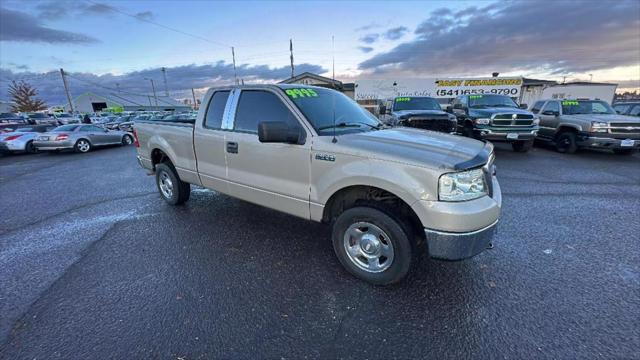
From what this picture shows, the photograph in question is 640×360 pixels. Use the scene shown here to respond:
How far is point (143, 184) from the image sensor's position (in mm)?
6965

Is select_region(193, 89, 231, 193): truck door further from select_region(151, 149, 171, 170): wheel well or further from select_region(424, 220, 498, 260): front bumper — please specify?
select_region(424, 220, 498, 260): front bumper

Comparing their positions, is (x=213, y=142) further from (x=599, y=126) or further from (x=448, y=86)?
(x=448, y=86)

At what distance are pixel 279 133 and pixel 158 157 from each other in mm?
3744

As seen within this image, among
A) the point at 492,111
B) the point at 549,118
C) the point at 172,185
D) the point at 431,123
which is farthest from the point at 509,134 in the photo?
the point at 172,185

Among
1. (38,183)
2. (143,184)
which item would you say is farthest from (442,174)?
(38,183)

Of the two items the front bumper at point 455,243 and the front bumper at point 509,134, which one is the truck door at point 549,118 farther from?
the front bumper at point 455,243

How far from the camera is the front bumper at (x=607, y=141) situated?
845 cm

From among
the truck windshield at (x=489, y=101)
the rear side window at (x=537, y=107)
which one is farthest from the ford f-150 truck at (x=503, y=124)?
the rear side window at (x=537, y=107)

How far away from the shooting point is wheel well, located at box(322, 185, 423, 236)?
271cm

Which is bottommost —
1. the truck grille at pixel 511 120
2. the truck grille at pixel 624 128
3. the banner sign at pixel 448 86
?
the truck grille at pixel 624 128

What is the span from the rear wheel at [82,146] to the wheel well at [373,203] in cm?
1582

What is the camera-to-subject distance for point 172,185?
16.5 ft

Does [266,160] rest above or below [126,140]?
above

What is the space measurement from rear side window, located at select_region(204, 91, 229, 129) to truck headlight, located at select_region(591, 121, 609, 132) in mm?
10733
